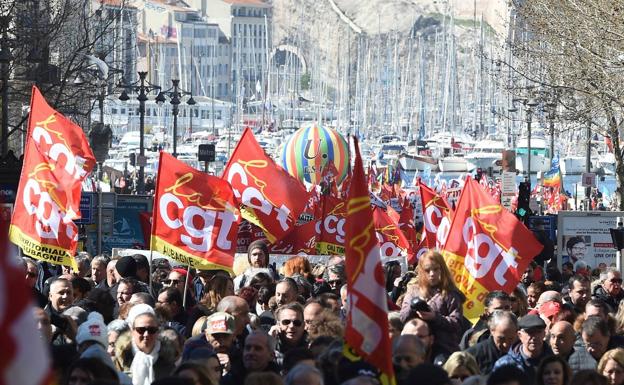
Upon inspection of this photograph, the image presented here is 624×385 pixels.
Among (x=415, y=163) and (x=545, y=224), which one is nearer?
(x=545, y=224)

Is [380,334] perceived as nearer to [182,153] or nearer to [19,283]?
[19,283]

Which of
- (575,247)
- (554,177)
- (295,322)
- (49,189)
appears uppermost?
(49,189)

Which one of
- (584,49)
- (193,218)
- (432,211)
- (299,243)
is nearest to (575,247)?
(584,49)

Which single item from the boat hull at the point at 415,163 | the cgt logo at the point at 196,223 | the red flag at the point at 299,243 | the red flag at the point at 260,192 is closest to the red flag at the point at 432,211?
the red flag at the point at 260,192

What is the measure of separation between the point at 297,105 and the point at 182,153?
40.0 m

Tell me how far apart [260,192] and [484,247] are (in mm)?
5232

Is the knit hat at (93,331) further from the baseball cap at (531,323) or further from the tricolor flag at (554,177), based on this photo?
the tricolor flag at (554,177)

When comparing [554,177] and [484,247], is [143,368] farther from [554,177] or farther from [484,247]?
[554,177]

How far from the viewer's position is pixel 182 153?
121 m

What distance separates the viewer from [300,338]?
9.03 metres

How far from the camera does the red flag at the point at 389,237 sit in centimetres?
2192

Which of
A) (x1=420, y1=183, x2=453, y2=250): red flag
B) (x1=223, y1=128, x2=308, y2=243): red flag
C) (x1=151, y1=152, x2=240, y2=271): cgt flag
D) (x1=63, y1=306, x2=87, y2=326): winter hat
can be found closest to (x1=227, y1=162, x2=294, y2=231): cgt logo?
(x1=223, y1=128, x2=308, y2=243): red flag

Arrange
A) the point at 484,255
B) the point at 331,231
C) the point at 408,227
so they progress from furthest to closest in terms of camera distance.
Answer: the point at 408,227, the point at 331,231, the point at 484,255

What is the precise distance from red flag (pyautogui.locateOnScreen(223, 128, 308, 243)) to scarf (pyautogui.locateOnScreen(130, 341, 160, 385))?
30.3ft
